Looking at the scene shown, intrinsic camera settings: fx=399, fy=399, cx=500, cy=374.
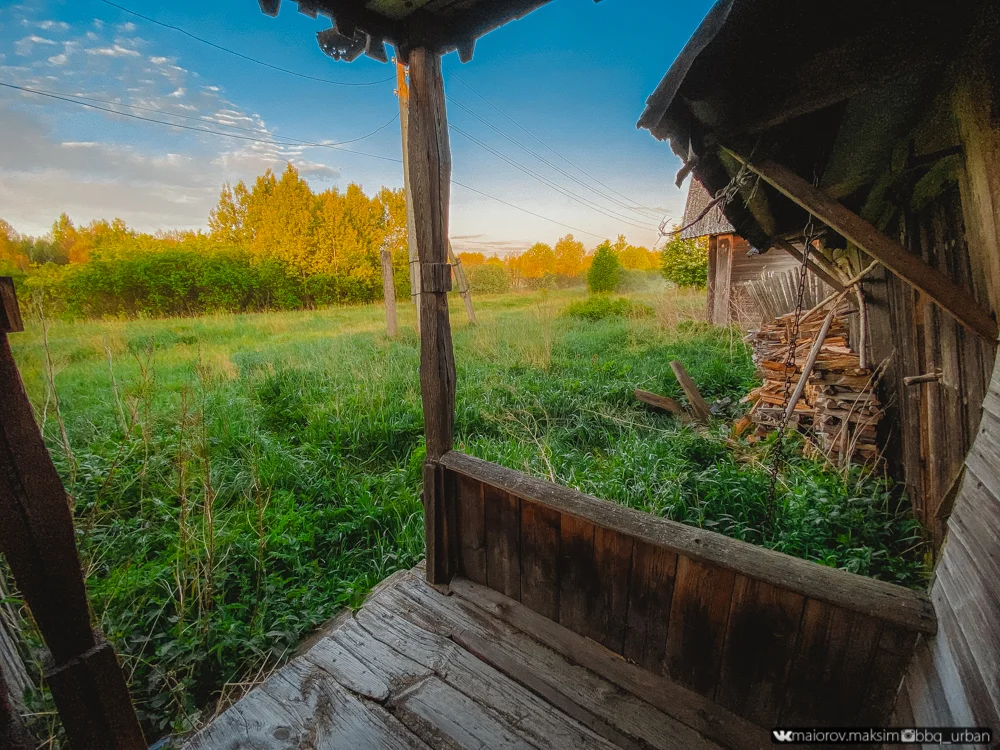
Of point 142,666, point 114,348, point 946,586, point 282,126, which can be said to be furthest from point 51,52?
point 946,586

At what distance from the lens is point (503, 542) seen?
2.17m

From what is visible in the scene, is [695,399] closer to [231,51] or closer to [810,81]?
[810,81]

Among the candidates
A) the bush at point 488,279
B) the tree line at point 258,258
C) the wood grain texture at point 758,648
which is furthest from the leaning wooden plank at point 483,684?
the bush at point 488,279

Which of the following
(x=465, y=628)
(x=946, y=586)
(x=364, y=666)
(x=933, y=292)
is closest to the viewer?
(x=946, y=586)

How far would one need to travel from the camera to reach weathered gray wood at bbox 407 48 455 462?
1894 millimetres

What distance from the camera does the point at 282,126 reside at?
36.1ft

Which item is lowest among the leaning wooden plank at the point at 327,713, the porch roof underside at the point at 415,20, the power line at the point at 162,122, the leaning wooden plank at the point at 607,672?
the leaning wooden plank at the point at 327,713

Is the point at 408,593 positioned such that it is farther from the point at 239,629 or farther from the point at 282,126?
the point at 282,126

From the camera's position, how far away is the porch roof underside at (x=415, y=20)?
1.72 meters

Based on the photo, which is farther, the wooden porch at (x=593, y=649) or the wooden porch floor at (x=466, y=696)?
the wooden porch floor at (x=466, y=696)

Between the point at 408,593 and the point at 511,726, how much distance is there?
0.91 meters

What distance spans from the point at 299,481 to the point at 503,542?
222 cm

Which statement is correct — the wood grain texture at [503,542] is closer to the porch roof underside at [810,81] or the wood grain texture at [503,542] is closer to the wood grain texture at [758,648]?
the wood grain texture at [758,648]

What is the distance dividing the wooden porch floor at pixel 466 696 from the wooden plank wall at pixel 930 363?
1.41 metres
